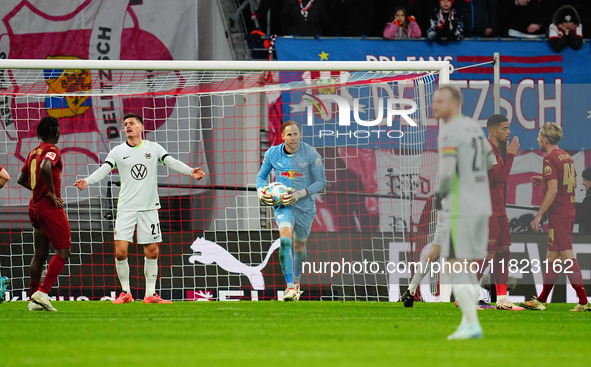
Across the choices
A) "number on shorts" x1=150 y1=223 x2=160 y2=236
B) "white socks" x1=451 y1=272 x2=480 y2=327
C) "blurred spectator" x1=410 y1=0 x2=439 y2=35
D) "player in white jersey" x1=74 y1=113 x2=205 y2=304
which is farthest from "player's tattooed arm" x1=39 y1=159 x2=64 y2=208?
"blurred spectator" x1=410 y1=0 x2=439 y2=35

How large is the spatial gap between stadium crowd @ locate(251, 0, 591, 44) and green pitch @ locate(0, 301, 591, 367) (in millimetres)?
6684

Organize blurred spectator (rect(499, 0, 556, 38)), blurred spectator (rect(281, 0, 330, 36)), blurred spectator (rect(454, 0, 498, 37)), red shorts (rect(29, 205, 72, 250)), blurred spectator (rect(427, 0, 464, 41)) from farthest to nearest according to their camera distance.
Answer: blurred spectator (rect(499, 0, 556, 38))
blurred spectator (rect(454, 0, 498, 37))
blurred spectator (rect(281, 0, 330, 36))
blurred spectator (rect(427, 0, 464, 41))
red shorts (rect(29, 205, 72, 250))

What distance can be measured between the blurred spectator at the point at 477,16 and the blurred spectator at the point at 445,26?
0.60 meters

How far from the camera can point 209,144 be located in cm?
1510

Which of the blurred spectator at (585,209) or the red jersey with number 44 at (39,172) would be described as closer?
the red jersey with number 44 at (39,172)

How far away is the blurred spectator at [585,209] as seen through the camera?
12.1 m

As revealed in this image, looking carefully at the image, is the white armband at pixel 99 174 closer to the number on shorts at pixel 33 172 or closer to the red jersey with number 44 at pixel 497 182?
the number on shorts at pixel 33 172

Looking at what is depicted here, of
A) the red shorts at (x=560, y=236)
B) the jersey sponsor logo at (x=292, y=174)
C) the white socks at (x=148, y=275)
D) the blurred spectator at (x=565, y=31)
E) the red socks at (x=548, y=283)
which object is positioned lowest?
the red socks at (x=548, y=283)

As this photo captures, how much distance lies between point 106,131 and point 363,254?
471 centimetres

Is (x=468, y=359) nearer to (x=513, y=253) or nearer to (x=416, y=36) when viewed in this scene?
(x=513, y=253)

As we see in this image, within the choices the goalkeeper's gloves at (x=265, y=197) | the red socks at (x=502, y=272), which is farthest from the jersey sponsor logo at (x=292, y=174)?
the red socks at (x=502, y=272)

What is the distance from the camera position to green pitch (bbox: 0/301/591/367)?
5.80m

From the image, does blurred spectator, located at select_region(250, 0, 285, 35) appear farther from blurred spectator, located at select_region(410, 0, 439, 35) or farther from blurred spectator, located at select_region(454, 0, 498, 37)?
blurred spectator, located at select_region(454, 0, 498, 37)

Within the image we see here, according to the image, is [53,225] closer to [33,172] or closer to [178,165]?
[33,172]
